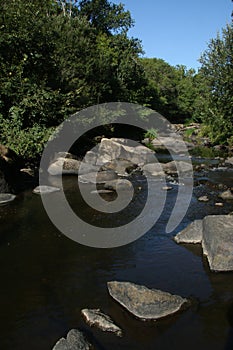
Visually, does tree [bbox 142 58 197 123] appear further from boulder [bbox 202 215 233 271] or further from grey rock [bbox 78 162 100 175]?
boulder [bbox 202 215 233 271]

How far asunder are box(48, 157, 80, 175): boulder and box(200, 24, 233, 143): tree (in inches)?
Result: 474

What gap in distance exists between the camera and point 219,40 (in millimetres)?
24562

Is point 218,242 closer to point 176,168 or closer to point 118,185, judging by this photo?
point 118,185

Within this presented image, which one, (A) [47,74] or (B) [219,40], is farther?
(B) [219,40]

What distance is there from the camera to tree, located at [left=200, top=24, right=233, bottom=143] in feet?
77.9

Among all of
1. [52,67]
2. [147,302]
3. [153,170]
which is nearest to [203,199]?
[153,170]

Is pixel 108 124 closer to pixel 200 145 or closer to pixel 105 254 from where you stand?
pixel 200 145

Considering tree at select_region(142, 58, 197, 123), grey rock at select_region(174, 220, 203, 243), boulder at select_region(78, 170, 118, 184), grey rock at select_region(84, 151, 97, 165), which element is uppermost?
tree at select_region(142, 58, 197, 123)

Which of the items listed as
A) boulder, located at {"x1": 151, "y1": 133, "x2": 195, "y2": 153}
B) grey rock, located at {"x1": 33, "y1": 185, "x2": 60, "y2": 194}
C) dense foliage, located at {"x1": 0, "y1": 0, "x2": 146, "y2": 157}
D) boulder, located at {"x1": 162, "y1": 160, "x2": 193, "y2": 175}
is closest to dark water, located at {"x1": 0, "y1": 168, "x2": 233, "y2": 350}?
grey rock, located at {"x1": 33, "y1": 185, "x2": 60, "y2": 194}

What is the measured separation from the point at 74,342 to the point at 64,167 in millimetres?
14154

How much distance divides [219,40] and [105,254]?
21.6 metres

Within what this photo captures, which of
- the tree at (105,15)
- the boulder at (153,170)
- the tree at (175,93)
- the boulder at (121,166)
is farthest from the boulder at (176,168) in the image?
the tree at (175,93)

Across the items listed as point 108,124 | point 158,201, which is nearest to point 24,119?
point 158,201

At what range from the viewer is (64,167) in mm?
18453
